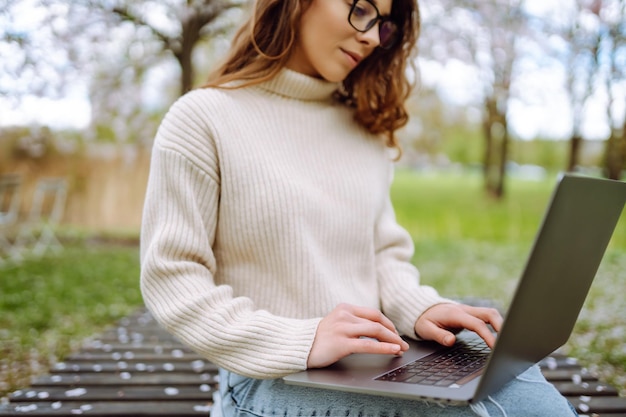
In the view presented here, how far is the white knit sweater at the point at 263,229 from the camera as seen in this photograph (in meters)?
1.29

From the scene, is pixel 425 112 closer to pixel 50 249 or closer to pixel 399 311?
pixel 50 249

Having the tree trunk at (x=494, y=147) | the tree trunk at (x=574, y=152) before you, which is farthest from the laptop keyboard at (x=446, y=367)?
the tree trunk at (x=494, y=147)

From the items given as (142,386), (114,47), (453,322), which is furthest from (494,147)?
(453,322)

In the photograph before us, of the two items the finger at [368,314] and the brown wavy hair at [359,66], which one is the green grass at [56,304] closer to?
the brown wavy hair at [359,66]

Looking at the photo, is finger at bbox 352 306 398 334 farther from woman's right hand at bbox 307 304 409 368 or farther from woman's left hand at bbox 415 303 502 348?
woman's left hand at bbox 415 303 502 348

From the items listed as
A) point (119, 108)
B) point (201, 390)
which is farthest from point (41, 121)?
point (201, 390)

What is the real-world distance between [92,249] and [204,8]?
10.5 ft

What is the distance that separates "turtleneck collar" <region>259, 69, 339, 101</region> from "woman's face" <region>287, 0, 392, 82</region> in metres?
0.06

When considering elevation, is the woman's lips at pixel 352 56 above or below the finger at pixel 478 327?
above

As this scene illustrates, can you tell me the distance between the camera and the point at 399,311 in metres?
1.63

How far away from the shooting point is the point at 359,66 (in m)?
1.92

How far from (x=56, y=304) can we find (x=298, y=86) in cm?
396

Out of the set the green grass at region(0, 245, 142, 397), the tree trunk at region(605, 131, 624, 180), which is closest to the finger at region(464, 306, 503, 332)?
the green grass at region(0, 245, 142, 397)

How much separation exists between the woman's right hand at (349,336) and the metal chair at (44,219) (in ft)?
22.5
